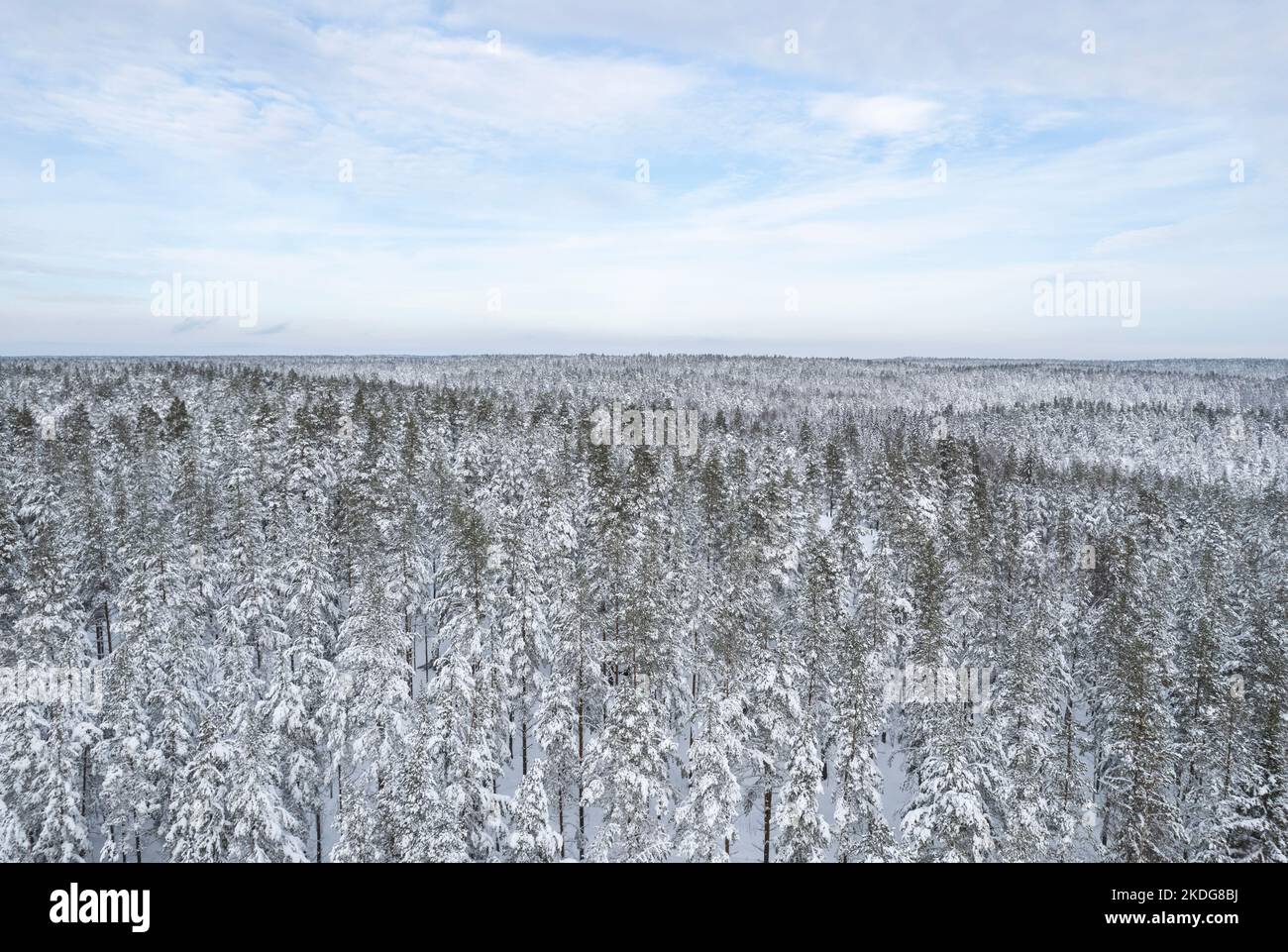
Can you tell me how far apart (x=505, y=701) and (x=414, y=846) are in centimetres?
1244

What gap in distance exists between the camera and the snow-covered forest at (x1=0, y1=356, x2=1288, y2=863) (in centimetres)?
2833

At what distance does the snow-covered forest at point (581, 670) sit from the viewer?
2833 centimetres

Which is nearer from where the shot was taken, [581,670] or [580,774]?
[580,774]

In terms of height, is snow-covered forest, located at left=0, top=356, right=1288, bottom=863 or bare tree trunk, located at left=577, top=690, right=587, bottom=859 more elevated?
snow-covered forest, located at left=0, top=356, right=1288, bottom=863

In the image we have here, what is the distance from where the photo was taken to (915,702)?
3609 cm

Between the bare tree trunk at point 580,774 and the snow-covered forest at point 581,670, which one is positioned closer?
the snow-covered forest at point 581,670

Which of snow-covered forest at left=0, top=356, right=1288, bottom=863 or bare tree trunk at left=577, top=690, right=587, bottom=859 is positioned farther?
bare tree trunk at left=577, top=690, right=587, bottom=859

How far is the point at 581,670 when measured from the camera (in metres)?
35.8

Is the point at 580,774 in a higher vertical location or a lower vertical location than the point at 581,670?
lower

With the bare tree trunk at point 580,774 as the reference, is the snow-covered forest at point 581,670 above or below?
above

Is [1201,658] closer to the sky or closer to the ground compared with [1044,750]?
closer to the sky
